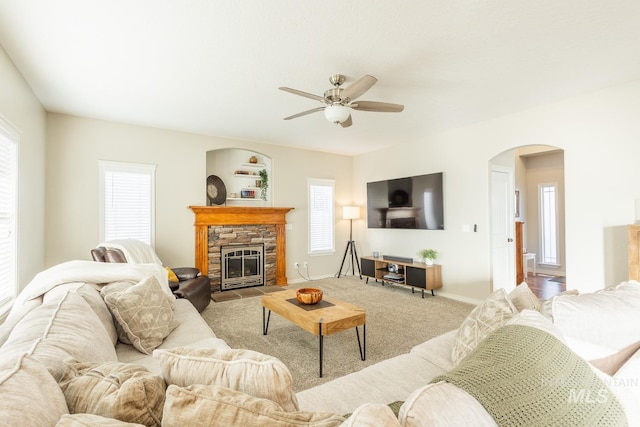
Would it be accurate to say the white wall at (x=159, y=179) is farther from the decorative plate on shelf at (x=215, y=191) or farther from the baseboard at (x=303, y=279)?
the decorative plate on shelf at (x=215, y=191)

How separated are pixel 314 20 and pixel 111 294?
2305 millimetres

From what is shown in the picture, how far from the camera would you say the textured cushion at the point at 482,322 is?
157 cm

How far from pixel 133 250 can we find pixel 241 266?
1.99 m

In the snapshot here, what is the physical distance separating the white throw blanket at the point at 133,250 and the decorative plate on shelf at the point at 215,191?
1.53m

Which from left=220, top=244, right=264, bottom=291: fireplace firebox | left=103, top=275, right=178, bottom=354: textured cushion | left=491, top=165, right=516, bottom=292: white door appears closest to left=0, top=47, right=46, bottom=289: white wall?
left=103, top=275, right=178, bottom=354: textured cushion

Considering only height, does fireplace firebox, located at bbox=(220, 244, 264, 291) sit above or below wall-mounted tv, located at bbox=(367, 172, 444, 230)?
below

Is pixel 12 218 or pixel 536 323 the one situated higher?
pixel 12 218

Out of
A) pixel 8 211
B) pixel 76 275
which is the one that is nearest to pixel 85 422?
pixel 76 275

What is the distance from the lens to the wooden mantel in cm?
502

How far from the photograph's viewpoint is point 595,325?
1.25 m

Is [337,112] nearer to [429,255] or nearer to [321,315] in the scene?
[321,315]

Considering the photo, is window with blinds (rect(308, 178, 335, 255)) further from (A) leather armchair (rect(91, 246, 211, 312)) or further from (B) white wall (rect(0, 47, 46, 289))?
(B) white wall (rect(0, 47, 46, 289))

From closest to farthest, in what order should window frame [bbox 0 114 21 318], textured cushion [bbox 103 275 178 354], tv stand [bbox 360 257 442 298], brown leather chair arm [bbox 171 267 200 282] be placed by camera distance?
textured cushion [bbox 103 275 178 354], window frame [bbox 0 114 21 318], brown leather chair arm [bbox 171 267 200 282], tv stand [bbox 360 257 442 298]

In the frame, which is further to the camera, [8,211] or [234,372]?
[8,211]
